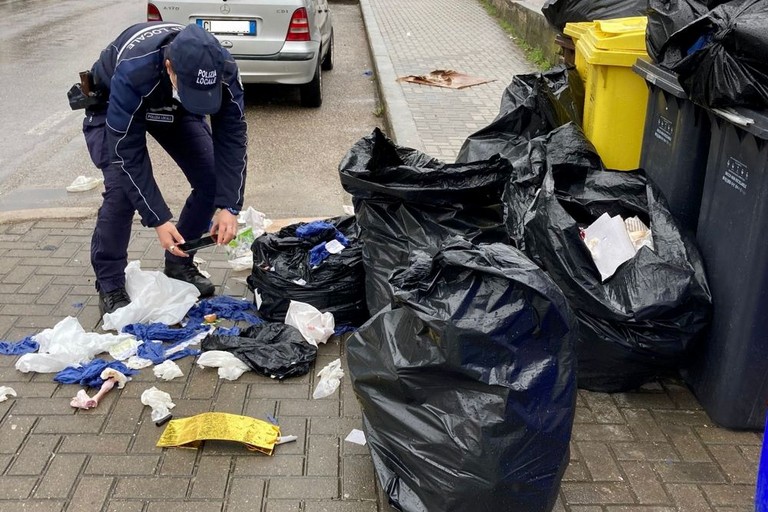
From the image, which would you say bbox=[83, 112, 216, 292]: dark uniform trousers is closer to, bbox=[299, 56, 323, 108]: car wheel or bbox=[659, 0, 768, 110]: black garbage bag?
bbox=[659, 0, 768, 110]: black garbage bag

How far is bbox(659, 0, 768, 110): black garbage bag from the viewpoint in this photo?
101 inches

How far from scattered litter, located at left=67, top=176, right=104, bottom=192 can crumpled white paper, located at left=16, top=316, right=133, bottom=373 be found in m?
2.33

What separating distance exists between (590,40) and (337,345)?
2.20m

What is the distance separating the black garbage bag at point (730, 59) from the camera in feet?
8.38

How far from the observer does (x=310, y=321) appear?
3562mm

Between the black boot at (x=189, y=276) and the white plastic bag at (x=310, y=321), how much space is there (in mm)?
622

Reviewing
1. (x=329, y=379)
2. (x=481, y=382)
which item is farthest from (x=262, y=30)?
(x=481, y=382)

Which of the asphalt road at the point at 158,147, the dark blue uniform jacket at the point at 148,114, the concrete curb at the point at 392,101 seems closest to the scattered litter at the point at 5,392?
the dark blue uniform jacket at the point at 148,114

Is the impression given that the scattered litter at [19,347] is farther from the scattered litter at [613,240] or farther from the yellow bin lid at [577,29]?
the yellow bin lid at [577,29]

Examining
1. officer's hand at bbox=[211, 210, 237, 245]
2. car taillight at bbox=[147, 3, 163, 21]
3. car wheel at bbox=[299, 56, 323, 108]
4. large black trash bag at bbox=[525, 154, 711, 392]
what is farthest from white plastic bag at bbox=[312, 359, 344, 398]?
car wheel at bbox=[299, 56, 323, 108]

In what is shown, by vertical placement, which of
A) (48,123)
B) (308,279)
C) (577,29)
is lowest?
(48,123)

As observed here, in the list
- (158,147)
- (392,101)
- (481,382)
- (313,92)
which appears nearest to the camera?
(481,382)

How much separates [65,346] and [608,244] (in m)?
2.42

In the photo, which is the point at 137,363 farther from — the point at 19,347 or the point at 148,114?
the point at 148,114
